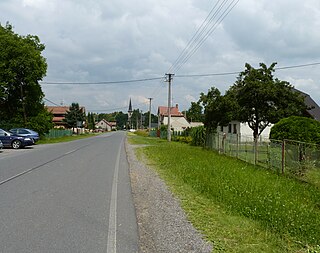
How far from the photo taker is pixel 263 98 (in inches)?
979

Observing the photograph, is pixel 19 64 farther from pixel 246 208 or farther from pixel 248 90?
pixel 246 208

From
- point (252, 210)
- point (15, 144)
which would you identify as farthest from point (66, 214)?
point (15, 144)

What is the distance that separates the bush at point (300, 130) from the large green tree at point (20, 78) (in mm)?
33087

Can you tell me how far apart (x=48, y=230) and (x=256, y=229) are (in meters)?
3.29

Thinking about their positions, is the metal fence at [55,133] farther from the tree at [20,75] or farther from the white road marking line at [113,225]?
the white road marking line at [113,225]

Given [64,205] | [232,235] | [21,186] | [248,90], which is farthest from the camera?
[248,90]

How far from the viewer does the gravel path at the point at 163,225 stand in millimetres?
4789

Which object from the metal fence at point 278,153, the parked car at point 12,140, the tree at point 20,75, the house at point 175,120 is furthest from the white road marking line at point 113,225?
the house at point 175,120

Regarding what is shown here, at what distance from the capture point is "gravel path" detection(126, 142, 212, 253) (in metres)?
4.79

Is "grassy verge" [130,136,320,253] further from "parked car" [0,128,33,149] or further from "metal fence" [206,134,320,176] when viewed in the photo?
"parked car" [0,128,33,149]

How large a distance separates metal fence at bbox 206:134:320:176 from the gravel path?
457 centimetres

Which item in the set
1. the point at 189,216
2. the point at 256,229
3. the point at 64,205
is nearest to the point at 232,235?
the point at 256,229

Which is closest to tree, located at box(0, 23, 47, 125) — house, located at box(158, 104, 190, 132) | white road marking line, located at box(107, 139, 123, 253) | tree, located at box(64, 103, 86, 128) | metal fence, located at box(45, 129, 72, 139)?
metal fence, located at box(45, 129, 72, 139)

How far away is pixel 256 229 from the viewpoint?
219 inches
